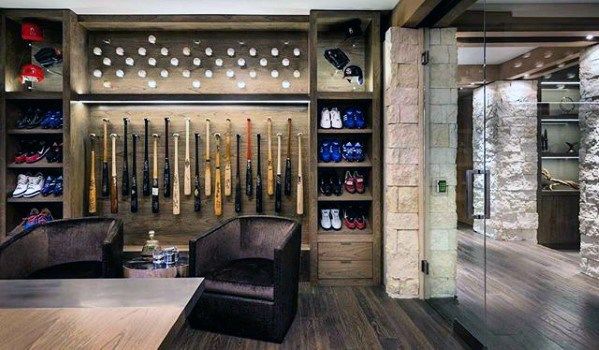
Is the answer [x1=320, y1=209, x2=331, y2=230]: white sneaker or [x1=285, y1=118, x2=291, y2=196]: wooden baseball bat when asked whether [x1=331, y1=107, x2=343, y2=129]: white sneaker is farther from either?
[x1=320, y1=209, x2=331, y2=230]: white sneaker

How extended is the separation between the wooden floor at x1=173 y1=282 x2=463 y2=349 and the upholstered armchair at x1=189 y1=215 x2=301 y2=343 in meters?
0.09

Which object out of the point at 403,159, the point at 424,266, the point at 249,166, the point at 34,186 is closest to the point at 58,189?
the point at 34,186

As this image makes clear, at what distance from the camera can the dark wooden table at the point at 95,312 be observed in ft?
3.57

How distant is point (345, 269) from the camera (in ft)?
12.7

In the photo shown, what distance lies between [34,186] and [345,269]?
9.46 feet

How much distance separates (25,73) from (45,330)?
3506 millimetres

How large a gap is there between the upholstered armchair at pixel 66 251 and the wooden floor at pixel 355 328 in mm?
729

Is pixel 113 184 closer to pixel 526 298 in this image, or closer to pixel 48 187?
pixel 48 187

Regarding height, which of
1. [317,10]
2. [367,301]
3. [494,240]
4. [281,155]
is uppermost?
[317,10]

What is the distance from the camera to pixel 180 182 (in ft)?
13.9

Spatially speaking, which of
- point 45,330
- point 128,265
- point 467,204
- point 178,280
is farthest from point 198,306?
point 467,204

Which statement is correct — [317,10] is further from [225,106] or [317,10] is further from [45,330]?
[45,330]

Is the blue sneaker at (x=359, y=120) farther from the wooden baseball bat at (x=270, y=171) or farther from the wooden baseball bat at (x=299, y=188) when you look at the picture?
the wooden baseball bat at (x=270, y=171)

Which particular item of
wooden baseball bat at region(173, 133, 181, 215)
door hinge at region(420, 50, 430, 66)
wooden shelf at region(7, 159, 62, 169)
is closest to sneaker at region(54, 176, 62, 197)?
wooden shelf at region(7, 159, 62, 169)
